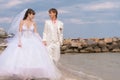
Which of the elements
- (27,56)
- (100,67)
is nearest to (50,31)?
(27,56)

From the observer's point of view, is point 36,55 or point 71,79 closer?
point 36,55

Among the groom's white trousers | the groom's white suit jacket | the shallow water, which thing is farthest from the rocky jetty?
the groom's white suit jacket

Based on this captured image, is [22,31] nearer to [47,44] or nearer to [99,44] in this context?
[47,44]

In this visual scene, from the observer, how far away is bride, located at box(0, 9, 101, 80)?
1088 cm

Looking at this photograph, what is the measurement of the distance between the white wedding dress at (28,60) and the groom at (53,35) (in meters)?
0.37

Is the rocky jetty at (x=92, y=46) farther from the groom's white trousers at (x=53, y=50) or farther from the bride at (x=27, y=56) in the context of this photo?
the bride at (x=27, y=56)

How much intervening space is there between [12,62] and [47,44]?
1.27 metres

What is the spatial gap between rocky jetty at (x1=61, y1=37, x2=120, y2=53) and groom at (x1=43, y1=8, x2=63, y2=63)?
117 feet

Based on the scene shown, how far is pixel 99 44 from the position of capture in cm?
4894

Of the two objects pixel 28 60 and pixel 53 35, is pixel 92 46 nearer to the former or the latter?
pixel 53 35

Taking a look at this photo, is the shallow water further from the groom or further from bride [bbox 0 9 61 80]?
bride [bbox 0 9 61 80]

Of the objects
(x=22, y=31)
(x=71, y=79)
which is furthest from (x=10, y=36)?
(x=71, y=79)

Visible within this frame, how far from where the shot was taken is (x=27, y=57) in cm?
1098

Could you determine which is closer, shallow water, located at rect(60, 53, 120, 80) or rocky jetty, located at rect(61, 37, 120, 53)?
shallow water, located at rect(60, 53, 120, 80)
